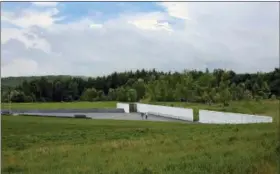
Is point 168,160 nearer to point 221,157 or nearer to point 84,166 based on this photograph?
point 221,157


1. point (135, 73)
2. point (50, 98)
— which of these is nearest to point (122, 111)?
point (50, 98)

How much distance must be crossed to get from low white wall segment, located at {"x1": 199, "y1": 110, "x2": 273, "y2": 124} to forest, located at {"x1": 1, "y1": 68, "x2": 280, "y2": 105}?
21032mm

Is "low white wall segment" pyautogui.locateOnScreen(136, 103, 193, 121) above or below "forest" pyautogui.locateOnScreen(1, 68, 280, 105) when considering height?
below

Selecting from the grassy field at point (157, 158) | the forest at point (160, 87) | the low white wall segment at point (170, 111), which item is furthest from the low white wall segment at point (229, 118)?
the forest at point (160, 87)

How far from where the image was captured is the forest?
75250 mm

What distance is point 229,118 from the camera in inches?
1636

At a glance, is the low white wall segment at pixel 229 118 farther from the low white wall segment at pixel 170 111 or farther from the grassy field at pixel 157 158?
the grassy field at pixel 157 158

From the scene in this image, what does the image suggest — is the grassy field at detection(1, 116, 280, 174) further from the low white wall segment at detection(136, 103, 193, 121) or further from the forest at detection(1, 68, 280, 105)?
the forest at detection(1, 68, 280, 105)

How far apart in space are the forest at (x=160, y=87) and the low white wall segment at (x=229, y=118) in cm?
2103

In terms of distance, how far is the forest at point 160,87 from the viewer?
247 ft

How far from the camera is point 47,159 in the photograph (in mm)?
14109

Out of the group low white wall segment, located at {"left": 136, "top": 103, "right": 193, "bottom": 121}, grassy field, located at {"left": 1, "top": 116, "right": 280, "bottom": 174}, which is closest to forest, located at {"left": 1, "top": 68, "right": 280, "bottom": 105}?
low white wall segment, located at {"left": 136, "top": 103, "right": 193, "bottom": 121}

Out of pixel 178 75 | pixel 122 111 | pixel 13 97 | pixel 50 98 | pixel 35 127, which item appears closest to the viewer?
pixel 35 127

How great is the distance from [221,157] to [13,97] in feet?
297
